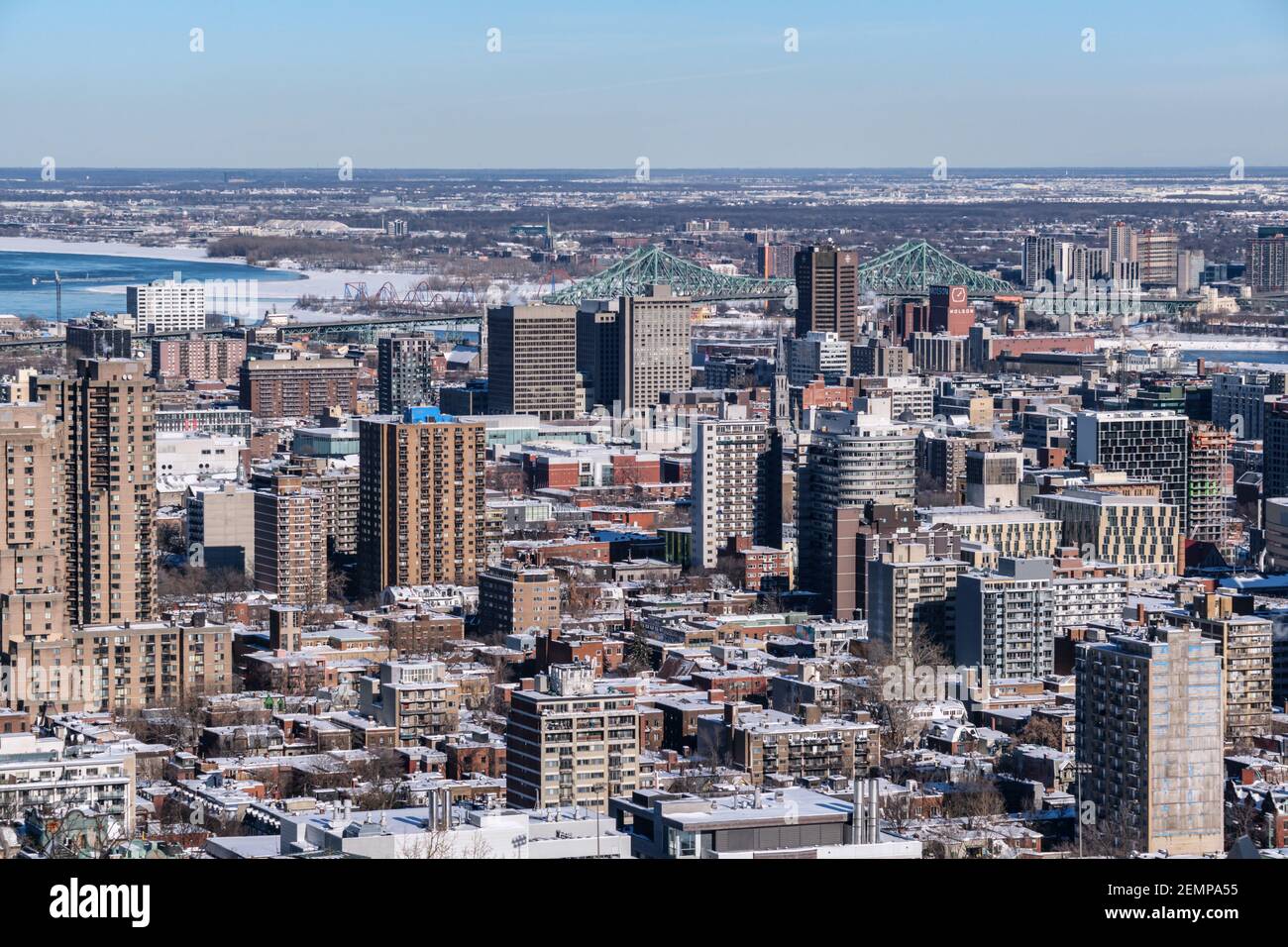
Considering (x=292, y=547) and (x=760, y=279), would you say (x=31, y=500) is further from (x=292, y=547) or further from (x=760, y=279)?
(x=760, y=279)

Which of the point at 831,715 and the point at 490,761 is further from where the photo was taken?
the point at 831,715

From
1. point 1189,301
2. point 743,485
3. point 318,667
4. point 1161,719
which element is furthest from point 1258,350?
point 1161,719

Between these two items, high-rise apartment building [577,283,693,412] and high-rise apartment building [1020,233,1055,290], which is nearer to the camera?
high-rise apartment building [577,283,693,412]

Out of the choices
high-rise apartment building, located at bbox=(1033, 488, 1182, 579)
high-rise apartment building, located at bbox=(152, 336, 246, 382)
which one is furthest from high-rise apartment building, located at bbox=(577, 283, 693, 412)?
high-rise apartment building, located at bbox=(1033, 488, 1182, 579)

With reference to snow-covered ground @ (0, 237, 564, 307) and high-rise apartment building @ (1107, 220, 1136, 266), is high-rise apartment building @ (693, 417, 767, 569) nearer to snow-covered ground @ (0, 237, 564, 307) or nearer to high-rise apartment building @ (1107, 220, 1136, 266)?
snow-covered ground @ (0, 237, 564, 307)
